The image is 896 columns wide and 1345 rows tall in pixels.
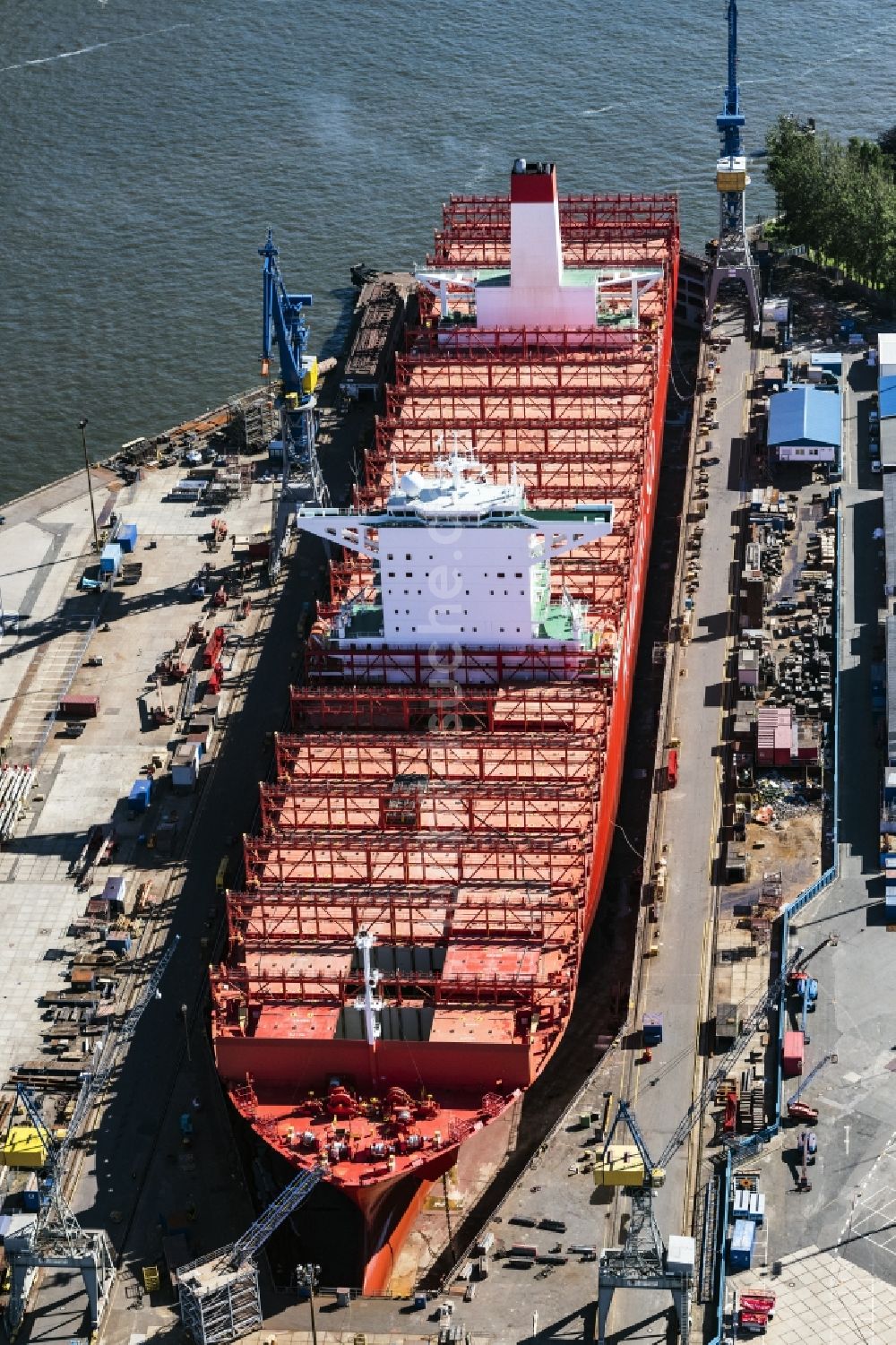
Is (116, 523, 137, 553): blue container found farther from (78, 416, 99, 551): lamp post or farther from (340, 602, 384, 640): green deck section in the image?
(340, 602, 384, 640): green deck section

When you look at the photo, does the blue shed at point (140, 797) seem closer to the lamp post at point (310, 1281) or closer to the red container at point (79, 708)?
the red container at point (79, 708)

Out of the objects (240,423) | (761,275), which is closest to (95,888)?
(240,423)

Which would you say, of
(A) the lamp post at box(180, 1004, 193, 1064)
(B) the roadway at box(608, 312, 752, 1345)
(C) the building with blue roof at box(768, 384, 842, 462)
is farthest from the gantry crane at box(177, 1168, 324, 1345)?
(C) the building with blue roof at box(768, 384, 842, 462)

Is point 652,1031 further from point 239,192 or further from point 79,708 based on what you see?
point 239,192

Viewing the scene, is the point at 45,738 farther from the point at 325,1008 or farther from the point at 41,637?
the point at 325,1008

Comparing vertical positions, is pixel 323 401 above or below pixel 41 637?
above

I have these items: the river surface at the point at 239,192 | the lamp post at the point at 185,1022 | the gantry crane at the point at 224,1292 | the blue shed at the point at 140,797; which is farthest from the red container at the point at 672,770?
the river surface at the point at 239,192

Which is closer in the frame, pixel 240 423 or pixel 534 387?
pixel 534 387
